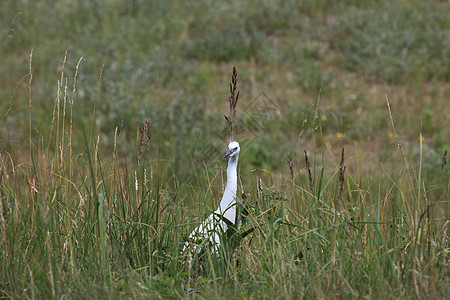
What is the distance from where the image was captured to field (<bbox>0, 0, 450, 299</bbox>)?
2688mm

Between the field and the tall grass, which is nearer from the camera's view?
the tall grass

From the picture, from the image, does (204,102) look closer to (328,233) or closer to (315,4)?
(315,4)

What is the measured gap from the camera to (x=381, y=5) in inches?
438

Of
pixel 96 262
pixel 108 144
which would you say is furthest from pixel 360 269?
pixel 108 144

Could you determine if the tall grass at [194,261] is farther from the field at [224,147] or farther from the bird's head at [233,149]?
the bird's head at [233,149]

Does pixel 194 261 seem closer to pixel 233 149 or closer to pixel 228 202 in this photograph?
pixel 228 202

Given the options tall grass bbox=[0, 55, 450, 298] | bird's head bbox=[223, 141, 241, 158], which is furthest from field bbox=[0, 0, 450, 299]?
bird's head bbox=[223, 141, 241, 158]

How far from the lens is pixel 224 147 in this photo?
6.57 m

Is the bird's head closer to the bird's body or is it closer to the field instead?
the bird's body

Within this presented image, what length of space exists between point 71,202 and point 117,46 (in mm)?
6664

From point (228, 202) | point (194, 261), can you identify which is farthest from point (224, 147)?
point (194, 261)

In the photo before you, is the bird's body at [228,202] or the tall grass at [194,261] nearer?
the tall grass at [194,261]

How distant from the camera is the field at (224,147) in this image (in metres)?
2.69

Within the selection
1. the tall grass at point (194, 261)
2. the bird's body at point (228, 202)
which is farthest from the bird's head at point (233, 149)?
the tall grass at point (194, 261)
